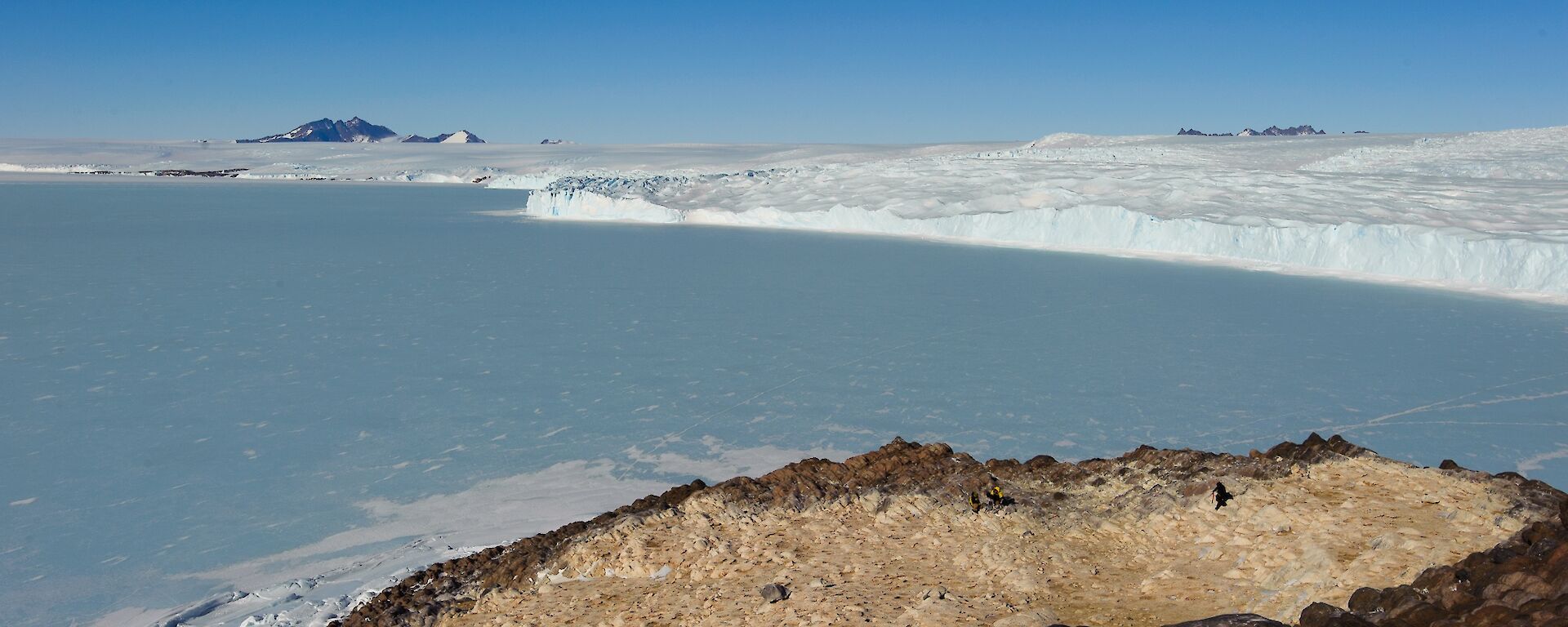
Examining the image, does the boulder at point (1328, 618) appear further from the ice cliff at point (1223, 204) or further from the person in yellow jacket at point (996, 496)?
the ice cliff at point (1223, 204)

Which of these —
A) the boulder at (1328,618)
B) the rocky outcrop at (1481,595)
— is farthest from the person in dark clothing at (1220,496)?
the boulder at (1328,618)

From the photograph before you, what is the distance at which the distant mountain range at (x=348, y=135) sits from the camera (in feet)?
449

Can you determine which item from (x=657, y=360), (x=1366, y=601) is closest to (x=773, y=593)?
(x=1366, y=601)

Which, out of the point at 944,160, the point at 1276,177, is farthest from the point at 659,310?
the point at 944,160

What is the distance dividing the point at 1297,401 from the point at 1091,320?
399 centimetres

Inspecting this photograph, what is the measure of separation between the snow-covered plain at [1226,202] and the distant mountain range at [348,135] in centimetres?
10645

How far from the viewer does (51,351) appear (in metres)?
10.6

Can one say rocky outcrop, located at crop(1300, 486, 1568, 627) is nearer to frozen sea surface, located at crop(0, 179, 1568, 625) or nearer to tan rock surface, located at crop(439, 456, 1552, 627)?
tan rock surface, located at crop(439, 456, 1552, 627)

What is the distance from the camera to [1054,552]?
473cm

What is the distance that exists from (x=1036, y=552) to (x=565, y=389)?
17.4 ft

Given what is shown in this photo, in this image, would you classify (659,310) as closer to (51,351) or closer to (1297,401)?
(51,351)

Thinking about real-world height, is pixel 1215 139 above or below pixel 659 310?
above

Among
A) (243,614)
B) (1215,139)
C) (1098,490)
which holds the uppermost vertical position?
(1215,139)

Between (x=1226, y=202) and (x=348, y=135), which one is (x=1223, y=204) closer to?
(x=1226, y=202)
